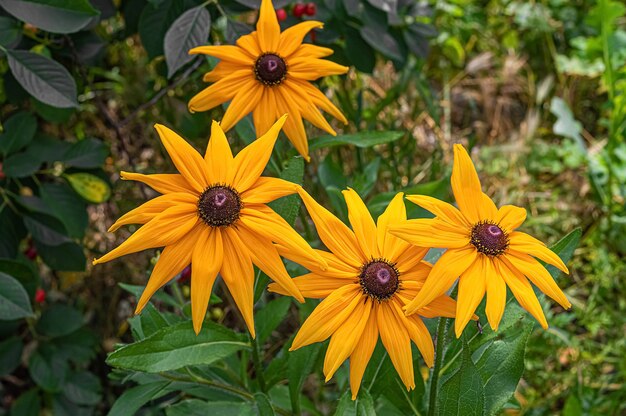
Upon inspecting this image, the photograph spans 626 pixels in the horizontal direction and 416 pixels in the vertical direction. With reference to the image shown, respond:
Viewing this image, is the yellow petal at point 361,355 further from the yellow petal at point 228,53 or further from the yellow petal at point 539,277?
the yellow petal at point 228,53

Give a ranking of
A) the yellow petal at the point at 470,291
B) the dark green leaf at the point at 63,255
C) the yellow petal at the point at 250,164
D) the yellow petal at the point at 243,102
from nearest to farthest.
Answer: the yellow petal at the point at 470,291 < the yellow petal at the point at 250,164 < the yellow petal at the point at 243,102 < the dark green leaf at the point at 63,255

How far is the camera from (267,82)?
1.31 m

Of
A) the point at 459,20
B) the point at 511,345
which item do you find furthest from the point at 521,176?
the point at 511,345

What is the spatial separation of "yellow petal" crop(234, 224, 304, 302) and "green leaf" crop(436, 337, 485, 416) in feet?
0.94

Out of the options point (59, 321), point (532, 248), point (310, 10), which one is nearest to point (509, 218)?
point (532, 248)

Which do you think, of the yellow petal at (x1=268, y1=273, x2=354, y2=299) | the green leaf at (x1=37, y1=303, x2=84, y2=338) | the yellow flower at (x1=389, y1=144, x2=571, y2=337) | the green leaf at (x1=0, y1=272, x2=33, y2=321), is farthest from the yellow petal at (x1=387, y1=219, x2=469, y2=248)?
the green leaf at (x1=37, y1=303, x2=84, y2=338)

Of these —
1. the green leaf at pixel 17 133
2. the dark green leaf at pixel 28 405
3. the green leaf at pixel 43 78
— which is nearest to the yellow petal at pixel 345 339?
the green leaf at pixel 43 78

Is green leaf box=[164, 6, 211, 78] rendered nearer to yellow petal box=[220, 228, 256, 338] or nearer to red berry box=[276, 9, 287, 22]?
red berry box=[276, 9, 287, 22]

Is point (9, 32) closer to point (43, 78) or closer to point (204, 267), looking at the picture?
point (43, 78)

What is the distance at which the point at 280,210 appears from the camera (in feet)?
3.89

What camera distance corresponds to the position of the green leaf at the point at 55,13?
4.82 ft

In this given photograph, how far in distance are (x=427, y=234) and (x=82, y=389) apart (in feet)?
4.46

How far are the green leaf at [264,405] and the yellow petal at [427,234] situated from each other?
0.39 meters

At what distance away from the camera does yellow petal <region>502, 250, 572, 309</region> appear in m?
1.03
